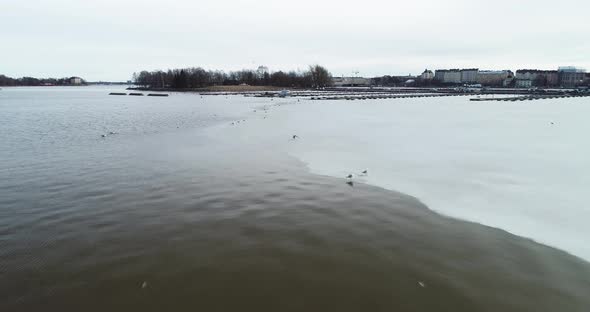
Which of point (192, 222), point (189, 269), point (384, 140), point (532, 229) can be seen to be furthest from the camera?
point (384, 140)

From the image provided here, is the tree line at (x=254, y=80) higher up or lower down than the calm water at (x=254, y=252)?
higher up

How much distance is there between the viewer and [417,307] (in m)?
6.58

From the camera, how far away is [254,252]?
8.65 m

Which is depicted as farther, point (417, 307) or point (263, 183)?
point (263, 183)

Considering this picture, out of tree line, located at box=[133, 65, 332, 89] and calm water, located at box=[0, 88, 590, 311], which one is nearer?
calm water, located at box=[0, 88, 590, 311]

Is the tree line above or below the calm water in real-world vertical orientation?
above

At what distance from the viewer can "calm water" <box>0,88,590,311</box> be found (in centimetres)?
681

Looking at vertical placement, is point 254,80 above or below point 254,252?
above

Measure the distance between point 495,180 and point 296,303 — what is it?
10627 mm

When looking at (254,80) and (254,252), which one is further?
(254,80)

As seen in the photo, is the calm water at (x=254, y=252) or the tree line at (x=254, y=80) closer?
the calm water at (x=254, y=252)

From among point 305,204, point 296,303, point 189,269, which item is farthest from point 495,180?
point 189,269

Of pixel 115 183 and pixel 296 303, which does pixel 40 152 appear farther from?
pixel 296 303

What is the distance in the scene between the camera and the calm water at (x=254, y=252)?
6.81 metres
